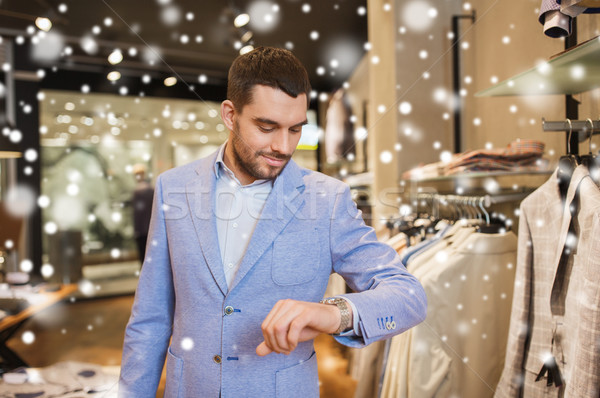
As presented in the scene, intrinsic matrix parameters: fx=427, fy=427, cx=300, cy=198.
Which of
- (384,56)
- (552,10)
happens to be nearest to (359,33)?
(384,56)

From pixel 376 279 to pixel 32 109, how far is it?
17.5 ft

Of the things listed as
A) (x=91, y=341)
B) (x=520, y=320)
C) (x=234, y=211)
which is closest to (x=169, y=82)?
(x=91, y=341)

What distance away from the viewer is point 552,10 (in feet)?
3.72

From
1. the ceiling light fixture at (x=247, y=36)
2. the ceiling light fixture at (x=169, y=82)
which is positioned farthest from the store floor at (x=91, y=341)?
the ceiling light fixture at (x=169, y=82)

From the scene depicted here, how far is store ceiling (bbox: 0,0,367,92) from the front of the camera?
3.95 m

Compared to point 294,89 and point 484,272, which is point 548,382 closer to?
point 484,272

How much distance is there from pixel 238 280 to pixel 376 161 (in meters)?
2.15

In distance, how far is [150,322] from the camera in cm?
105

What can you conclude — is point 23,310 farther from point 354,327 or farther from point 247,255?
point 354,327

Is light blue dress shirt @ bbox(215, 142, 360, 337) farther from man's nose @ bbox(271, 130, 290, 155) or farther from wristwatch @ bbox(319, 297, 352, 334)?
wristwatch @ bbox(319, 297, 352, 334)

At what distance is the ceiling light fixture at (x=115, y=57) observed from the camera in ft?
15.0

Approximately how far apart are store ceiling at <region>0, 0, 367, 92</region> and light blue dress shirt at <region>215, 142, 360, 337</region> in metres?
2.74

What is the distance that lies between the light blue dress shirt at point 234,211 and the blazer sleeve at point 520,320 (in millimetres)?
783

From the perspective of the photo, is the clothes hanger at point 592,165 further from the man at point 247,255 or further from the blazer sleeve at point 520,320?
the man at point 247,255
